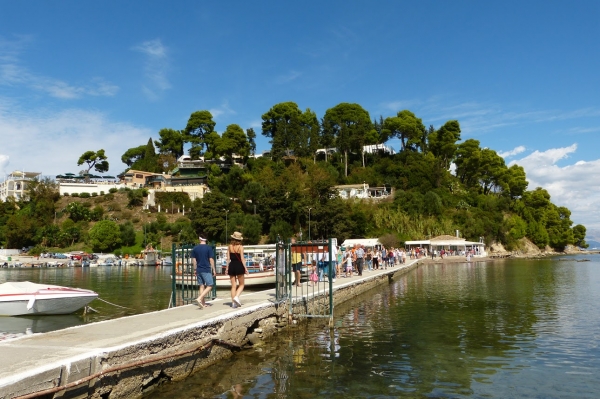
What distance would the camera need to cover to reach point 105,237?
67.3 metres

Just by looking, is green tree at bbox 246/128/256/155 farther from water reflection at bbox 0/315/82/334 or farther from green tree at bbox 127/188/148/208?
water reflection at bbox 0/315/82/334

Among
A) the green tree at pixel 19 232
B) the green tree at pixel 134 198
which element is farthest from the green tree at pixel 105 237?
the green tree at pixel 134 198

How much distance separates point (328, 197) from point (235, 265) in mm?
54130

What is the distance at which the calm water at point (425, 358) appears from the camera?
7.30 m

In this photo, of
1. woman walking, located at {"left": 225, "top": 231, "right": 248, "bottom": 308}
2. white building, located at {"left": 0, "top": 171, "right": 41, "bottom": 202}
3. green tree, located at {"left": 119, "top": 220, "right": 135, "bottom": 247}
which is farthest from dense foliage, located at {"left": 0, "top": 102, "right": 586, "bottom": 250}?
woman walking, located at {"left": 225, "top": 231, "right": 248, "bottom": 308}

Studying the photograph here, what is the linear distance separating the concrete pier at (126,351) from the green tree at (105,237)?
61849mm

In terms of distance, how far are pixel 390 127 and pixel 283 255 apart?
3072 inches

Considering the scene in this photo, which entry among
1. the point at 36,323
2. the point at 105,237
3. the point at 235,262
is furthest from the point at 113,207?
the point at 235,262

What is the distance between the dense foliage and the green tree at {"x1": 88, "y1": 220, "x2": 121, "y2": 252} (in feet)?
0.60

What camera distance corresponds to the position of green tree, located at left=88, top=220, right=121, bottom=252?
221 feet

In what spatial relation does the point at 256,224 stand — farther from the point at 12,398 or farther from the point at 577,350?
the point at 12,398

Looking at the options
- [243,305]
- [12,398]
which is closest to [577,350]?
[243,305]

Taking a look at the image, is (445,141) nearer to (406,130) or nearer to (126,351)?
(406,130)

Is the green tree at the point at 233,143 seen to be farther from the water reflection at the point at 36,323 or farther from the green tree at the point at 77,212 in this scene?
the water reflection at the point at 36,323
